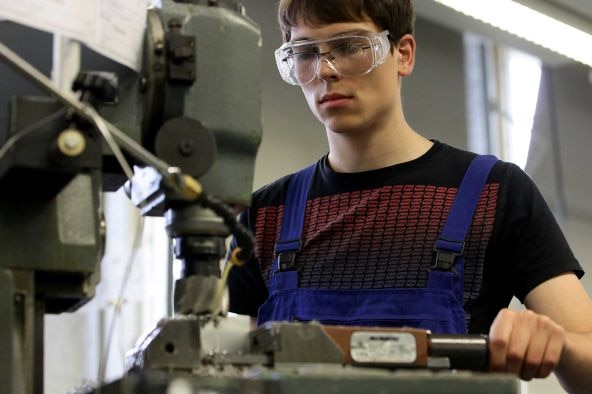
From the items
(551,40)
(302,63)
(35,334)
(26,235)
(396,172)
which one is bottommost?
(35,334)

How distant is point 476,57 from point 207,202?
3.54 meters

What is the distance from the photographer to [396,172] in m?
1.84

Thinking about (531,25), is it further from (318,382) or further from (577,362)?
(318,382)

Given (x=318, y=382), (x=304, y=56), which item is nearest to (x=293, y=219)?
(x=304, y=56)

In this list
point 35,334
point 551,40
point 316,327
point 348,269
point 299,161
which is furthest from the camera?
point 551,40

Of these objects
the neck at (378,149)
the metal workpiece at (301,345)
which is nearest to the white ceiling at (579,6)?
the neck at (378,149)

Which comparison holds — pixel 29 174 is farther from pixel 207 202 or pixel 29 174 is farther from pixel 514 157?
pixel 514 157

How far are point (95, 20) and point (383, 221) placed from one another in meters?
0.84

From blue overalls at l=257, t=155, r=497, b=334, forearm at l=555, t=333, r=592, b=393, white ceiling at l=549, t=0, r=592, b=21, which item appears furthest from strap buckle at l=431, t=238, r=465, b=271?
Result: white ceiling at l=549, t=0, r=592, b=21

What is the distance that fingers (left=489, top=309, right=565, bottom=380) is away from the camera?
1124 millimetres

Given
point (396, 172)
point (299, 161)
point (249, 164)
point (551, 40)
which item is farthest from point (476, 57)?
point (249, 164)

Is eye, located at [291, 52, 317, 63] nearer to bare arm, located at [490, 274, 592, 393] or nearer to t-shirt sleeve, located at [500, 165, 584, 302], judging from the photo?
t-shirt sleeve, located at [500, 165, 584, 302]

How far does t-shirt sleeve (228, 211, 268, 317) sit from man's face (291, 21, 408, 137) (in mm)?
323

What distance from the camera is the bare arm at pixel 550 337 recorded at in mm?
1158
